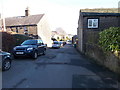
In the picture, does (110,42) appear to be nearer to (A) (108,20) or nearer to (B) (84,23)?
(B) (84,23)

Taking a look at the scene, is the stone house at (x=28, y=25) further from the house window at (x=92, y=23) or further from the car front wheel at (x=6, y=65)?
the car front wheel at (x=6, y=65)

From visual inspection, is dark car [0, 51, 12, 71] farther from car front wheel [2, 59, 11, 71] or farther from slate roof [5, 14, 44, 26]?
slate roof [5, 14, 44, 26]

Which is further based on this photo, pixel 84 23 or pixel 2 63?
pixel 84 23

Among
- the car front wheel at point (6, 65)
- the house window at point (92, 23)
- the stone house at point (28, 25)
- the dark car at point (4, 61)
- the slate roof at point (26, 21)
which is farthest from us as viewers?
the slate roof at point (26, 21)

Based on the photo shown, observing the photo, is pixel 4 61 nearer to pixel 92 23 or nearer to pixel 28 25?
pixel 92 23

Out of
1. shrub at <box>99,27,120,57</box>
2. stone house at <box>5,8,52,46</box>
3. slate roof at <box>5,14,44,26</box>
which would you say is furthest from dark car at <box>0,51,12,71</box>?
slate roof at <box>5,14,44,26</box>

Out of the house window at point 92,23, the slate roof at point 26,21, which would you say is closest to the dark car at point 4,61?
the house window at point 92,23

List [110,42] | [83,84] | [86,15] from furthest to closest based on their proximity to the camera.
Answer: [86,15], [110,42], [83,84]

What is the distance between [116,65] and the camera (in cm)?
549

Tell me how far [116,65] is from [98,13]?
37.6ft

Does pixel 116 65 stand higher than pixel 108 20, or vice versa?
pixel 108 20

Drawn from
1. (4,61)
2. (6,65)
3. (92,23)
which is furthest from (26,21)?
(4,61)

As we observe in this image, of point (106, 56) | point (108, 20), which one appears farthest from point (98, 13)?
point (106, 56)

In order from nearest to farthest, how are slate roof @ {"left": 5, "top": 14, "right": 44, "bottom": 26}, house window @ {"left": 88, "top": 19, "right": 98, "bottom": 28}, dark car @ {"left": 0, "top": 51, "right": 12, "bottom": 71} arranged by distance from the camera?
1. dark car @ {"left": 0, "top": 51, "right": 12, "bottom": 71}
2. house window @ {"left": 88, "top": 19, "right": 98, "bottom": 28}
3. slate roof @ {"left": 5, "top": 14, "right": 44, "bottom": 26}
